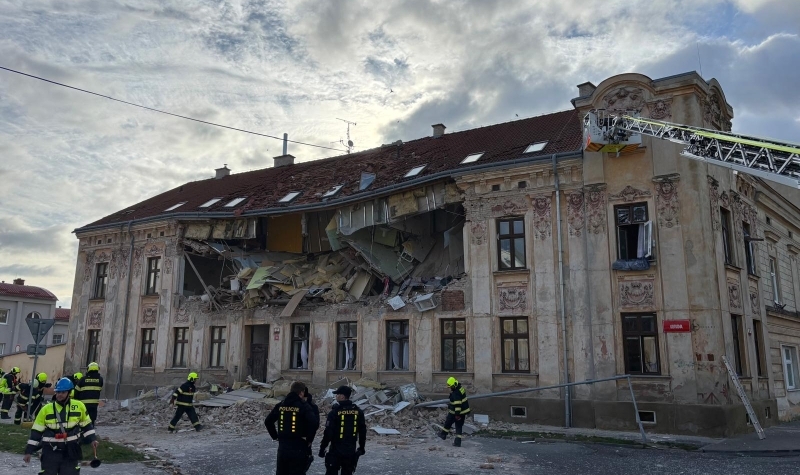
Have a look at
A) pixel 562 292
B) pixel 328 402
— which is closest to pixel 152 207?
pixel 328 402

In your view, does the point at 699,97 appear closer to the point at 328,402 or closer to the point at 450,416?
the point at 450,416

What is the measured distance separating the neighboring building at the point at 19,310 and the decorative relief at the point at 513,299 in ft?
127

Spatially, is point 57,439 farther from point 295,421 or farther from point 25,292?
point 25,292

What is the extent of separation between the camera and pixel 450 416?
14.6 m

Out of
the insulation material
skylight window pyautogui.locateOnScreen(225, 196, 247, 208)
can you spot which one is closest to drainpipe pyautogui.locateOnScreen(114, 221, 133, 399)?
skylight window pyautogui.locateOnScreen(225, 196, 247, 208)

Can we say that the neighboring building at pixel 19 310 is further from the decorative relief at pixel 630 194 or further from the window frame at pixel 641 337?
the decorative relief at pixel 630 194

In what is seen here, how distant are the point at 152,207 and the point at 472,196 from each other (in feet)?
54.8

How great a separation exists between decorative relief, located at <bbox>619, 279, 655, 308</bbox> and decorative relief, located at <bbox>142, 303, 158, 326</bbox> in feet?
58.4

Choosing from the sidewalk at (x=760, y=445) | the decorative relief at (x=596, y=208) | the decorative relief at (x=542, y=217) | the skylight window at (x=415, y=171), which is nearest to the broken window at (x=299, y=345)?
the skylight window at (x=415, y=171)

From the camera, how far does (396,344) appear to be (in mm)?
20812

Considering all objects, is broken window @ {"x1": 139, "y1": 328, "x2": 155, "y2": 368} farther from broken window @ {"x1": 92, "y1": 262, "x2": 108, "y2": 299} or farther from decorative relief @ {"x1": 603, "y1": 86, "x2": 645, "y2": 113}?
decorative relief @ {"x1": 603, "y1": 86, "x2": 645, "y2": 113}

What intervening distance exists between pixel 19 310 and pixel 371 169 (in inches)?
1481

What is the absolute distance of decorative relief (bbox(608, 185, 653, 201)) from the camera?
692 inches

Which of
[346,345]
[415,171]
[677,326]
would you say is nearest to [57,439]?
[346,345]
